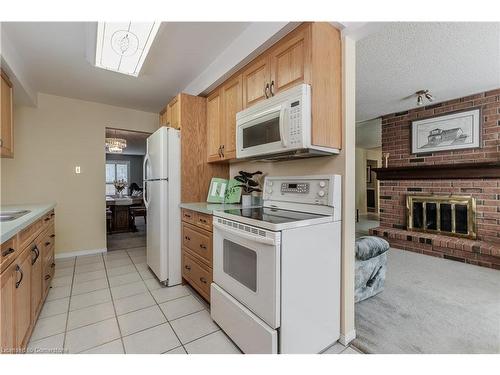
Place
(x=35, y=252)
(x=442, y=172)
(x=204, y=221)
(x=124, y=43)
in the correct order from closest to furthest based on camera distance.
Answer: (x=35, y=252)
(x=124, y=43)
(x=204, y=221)
(x=442, y=172)

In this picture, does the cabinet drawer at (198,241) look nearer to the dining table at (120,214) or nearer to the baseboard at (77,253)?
the baseboard at (77,253)

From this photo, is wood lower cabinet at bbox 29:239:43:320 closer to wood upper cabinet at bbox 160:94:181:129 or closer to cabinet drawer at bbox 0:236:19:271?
cabinet drawer at bbox 0:236:19:271

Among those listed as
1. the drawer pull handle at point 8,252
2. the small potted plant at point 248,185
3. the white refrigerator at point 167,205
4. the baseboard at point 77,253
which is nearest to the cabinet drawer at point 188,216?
the white refrigerator at point 167,205

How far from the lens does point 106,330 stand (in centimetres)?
171

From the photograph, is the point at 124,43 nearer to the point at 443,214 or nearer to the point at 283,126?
the point at 283,126

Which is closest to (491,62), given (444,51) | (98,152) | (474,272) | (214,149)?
(444,51)

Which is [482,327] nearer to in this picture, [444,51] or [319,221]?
[319,221]

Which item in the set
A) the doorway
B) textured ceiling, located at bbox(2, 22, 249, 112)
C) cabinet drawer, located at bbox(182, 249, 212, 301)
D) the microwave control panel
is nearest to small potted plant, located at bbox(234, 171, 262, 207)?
cabinet drawer, located at bbox(182, 249, 212, 301)

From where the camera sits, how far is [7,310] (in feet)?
3.81

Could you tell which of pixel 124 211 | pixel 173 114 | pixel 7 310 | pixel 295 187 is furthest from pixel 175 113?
pixel 124 211

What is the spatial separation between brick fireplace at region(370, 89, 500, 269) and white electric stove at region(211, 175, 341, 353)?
282 cm

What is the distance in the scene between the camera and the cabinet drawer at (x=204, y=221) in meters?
1.97

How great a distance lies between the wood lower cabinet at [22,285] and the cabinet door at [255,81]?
5.89ft

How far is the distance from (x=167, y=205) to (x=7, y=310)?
4.72 feet
